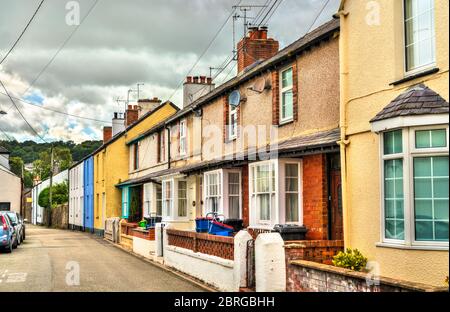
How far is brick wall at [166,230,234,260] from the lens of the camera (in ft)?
45.2

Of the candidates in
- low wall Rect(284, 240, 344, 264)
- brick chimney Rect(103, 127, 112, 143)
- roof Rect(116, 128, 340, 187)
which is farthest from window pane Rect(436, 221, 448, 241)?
brick chimney Rect(103, 127, 112, 143)

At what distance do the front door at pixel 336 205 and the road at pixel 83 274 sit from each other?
331 centimetres

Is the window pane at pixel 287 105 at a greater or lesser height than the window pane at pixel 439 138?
greater

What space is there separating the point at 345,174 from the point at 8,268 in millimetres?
11034

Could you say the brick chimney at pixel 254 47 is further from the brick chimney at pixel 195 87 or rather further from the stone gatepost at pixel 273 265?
the stone gatepost at pixel 273 265

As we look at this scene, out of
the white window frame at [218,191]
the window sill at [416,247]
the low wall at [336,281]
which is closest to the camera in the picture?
the low wall at [336,281]

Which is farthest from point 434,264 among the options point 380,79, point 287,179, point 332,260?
point 287,179

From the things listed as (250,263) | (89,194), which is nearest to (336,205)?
(250,263)

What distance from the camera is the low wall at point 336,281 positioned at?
8.15 meters

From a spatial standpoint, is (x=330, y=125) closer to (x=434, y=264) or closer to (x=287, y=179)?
(x=287, y=179)

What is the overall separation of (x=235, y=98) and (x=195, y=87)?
41.1 feet

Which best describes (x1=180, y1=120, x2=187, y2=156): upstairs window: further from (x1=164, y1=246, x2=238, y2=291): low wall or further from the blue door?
the blue door

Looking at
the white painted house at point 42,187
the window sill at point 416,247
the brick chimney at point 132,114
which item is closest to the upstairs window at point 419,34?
the window sill at point 416,247
